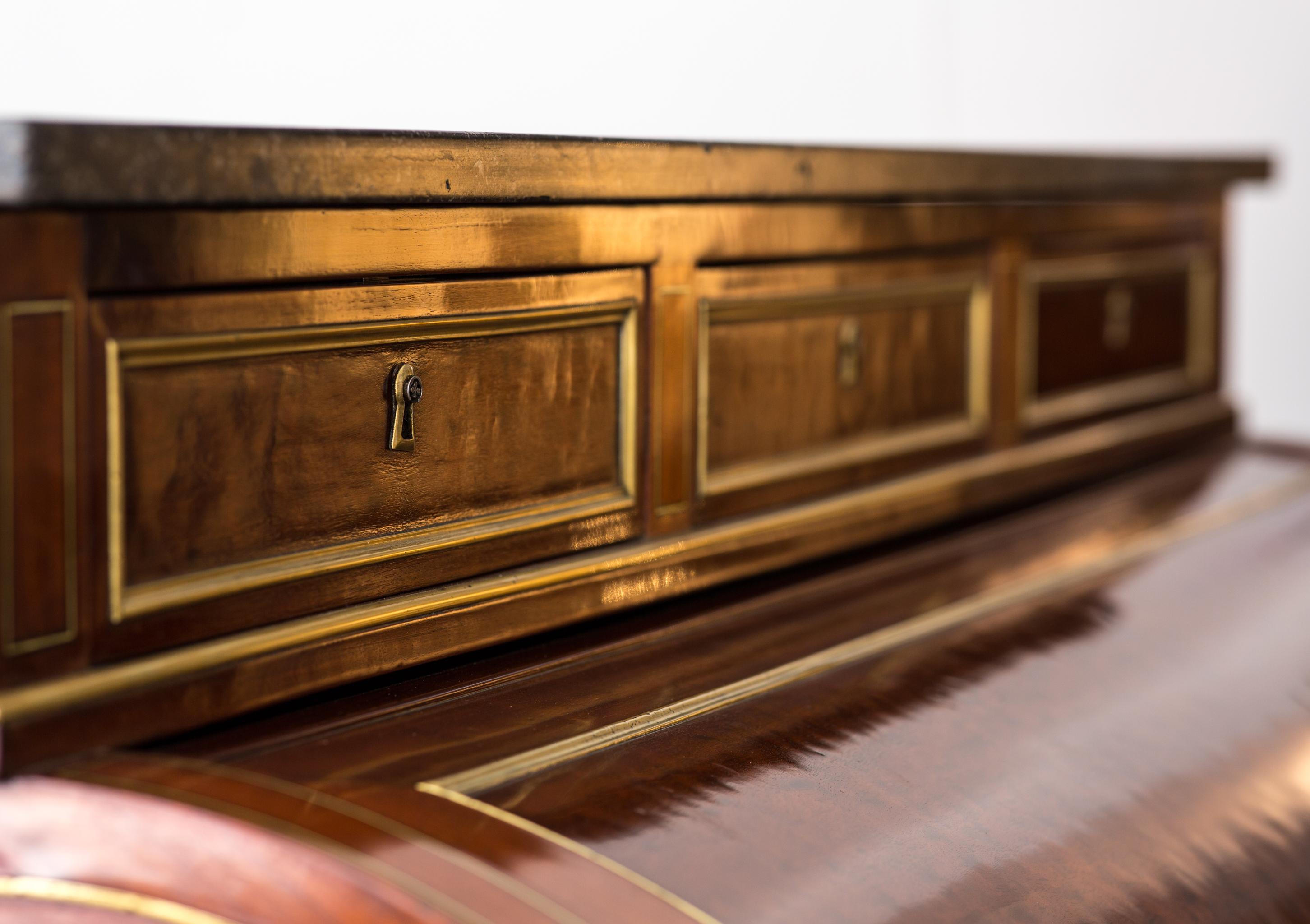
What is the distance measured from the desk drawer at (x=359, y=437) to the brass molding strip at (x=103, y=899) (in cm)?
14

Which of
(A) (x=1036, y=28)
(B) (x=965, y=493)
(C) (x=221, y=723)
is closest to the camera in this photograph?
(C) (x=221, y=723)

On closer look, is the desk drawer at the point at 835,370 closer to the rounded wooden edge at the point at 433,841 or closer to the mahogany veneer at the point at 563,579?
the mahogany veneer at the point at 563,579

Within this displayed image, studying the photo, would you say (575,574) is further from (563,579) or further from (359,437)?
(359,437)

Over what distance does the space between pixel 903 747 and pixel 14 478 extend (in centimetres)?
55

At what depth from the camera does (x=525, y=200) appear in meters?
0.83

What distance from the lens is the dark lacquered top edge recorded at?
2.03 feet

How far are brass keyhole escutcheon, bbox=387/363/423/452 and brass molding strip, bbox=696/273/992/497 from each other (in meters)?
0.28

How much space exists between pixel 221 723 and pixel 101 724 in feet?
0.25

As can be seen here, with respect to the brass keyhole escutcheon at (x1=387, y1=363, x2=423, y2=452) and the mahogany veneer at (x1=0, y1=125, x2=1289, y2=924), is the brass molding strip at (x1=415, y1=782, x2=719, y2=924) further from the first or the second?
the brass keyhole escutcheon at (x1=387, y1=363, x2=423, y2=452)

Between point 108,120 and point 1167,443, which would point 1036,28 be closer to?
point 1167,443

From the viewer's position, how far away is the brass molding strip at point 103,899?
25.3 inches

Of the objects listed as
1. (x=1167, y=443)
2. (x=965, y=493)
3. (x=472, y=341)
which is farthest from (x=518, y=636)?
(x=1167, y=443)

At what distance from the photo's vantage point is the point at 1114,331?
1.56 metres

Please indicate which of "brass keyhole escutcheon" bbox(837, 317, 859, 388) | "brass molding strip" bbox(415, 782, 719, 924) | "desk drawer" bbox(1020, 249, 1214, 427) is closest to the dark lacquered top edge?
"brass keyhole escutcheon" bbox(837, 317, 859, 388)
